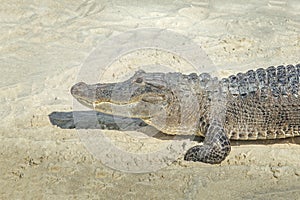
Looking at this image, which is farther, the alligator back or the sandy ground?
the alligator back

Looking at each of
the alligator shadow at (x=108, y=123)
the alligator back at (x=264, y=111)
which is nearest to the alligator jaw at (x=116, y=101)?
the alligator shadow at (x=108, y=123)

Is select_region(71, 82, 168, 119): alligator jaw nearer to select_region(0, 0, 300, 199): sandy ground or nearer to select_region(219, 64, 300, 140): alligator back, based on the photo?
select_region(0, 0, 300, 199): sandy ground

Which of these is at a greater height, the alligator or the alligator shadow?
the alligator

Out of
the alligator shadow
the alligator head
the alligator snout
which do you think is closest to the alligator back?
the alligator shadow

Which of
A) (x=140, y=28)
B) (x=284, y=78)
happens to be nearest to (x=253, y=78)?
(x=284, y=78)

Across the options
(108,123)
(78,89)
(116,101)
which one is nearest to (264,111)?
(116,101)

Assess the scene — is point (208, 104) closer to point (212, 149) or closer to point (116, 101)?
point (212, 149)

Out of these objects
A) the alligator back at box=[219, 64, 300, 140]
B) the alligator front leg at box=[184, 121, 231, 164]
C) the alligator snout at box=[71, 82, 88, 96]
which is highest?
the alligator back at box=[219, 64, 300, 140]
